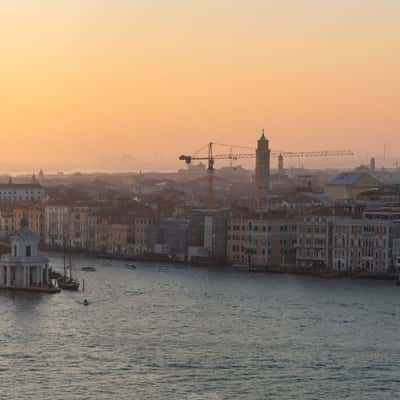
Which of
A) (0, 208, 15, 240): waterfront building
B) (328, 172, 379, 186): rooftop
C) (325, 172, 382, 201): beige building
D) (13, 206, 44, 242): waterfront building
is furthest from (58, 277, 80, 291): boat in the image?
(328, 172, 379, 186): rooftop

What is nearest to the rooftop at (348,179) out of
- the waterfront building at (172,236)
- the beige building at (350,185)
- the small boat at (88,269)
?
the beige building at (350,185)

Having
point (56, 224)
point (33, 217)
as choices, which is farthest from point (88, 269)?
point (33, 217)

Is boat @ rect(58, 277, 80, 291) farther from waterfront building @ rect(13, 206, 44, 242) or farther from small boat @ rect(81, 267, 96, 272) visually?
waterfront building @ rect(13, 206, 44, 242)

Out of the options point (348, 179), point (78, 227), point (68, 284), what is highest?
point (348, 179)

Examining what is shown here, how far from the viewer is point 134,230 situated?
3438 cm

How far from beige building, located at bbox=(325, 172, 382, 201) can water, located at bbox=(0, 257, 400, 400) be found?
55.1 ft

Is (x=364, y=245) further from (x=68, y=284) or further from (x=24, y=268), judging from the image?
(x=24, y=268)

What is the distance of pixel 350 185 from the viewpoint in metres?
41.4

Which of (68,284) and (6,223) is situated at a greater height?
(6,223)

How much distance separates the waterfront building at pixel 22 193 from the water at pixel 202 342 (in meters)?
24.1

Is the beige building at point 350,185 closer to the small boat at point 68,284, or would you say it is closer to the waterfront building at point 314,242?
the waterfront building at point 314,242

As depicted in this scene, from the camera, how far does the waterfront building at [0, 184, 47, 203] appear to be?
4800 centimetres

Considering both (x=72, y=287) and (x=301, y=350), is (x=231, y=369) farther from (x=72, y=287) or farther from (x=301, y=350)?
(x=72, y=287)

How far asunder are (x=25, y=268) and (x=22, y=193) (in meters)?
25.7
